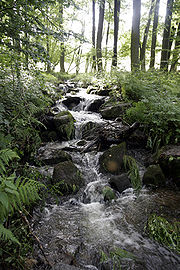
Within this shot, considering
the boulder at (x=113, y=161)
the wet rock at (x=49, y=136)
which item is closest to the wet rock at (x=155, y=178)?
the boulder at (x=113, y=161)

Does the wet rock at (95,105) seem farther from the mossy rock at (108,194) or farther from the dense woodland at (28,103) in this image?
the mossy rock at (108,194)

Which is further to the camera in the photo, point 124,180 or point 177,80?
point 177,80

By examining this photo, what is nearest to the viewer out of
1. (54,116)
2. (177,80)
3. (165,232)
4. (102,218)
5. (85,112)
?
(165,232)

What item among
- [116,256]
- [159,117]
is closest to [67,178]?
[116,256]

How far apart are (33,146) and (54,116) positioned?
89.4 inches

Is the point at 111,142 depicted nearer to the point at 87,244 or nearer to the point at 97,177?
the point at 97,177

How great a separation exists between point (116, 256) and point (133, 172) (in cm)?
217

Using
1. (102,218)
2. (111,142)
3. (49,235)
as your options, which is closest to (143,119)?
(111,142)

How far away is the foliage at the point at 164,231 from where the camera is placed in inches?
100

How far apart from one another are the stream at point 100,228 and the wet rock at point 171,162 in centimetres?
44

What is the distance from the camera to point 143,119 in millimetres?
5305

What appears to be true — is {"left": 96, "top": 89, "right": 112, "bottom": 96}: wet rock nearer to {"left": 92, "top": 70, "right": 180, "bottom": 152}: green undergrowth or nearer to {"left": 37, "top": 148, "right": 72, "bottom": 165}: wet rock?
{"left": 92, "top": 70, "right": 180, "bottom": 152}: green undergrowth

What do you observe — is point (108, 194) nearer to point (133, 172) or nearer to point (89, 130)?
point (133, 172)

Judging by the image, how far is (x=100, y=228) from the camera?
3074 millimetres
